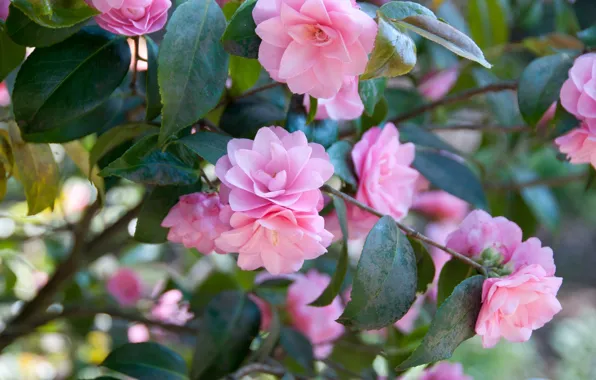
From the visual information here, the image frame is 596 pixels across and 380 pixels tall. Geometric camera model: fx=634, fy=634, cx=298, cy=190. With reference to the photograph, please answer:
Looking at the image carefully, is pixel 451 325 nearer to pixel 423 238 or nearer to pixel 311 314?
pixel 423 238

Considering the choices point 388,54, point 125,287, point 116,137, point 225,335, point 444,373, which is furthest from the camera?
point 125,287

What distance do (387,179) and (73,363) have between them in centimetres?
74

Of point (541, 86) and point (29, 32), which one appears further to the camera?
point (541, 86)

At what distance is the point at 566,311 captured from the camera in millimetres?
2705

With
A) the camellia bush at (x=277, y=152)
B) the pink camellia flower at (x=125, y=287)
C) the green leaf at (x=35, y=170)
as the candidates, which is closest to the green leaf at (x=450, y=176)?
the camellia bush at (x=277, y=152)

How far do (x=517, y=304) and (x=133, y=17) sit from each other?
0.30m

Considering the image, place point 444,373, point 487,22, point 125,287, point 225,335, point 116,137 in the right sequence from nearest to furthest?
point 116,137 → point 225,335 → point 444,373 → point 487,22 → point 125,287

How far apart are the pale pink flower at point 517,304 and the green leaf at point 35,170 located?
0.33m

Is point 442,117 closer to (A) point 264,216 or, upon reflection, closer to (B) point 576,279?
(A) point 264,216

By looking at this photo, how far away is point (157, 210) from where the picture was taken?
44 cm

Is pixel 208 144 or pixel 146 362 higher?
pixel 208 144

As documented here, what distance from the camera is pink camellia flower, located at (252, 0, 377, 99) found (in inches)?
13.7

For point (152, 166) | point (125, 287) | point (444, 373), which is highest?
point (152, 166)

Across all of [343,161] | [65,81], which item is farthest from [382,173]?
[65,81]
